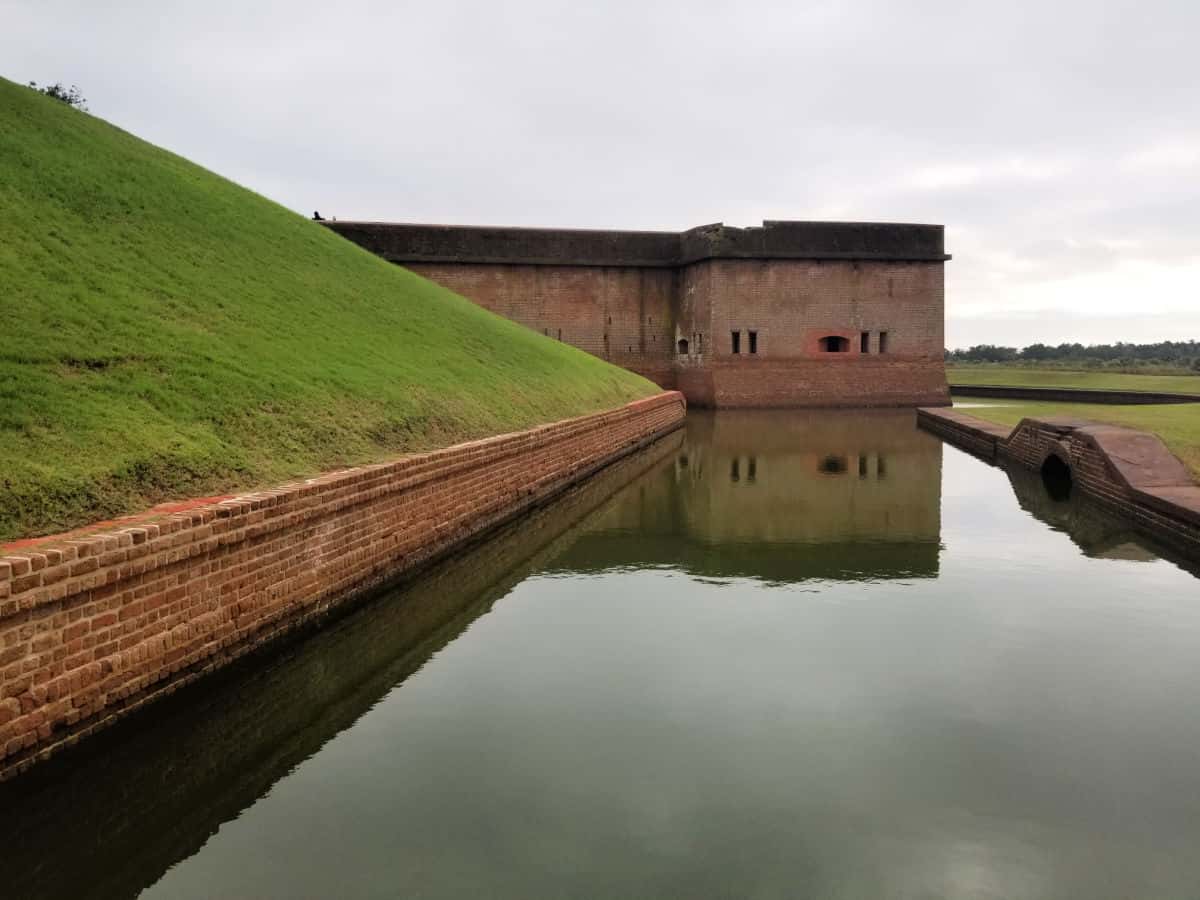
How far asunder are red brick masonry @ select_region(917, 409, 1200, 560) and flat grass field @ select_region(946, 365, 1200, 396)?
1594 cm

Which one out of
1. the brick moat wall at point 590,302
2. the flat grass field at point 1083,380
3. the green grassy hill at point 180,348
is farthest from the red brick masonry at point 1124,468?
the flat grass field at point 1083,380

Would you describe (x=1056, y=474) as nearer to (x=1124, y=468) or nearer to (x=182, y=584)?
(x=1124, y=468)

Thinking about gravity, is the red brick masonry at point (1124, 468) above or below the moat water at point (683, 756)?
above

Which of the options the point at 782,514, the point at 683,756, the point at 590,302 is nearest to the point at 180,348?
the point at 683,756

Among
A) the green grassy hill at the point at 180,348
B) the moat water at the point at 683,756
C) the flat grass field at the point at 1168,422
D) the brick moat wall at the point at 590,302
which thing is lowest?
the moat water at the point at 683,756

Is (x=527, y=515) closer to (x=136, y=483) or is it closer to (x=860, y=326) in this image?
(x=136, y=483)

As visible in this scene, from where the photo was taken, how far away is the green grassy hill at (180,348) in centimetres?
478

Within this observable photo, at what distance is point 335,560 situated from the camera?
5.60 m

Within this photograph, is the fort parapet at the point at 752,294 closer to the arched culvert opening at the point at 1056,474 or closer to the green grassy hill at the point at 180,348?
the green grassy hill at the point at 180,348

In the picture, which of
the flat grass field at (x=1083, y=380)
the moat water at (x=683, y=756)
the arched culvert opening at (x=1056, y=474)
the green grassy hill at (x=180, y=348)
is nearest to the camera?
the moat water at (x=683, y=756)

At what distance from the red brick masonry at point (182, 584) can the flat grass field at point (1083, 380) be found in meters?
26.2

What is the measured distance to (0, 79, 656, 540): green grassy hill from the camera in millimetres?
4781

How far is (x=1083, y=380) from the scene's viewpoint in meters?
34.1

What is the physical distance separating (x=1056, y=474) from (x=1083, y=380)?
1000 inches
